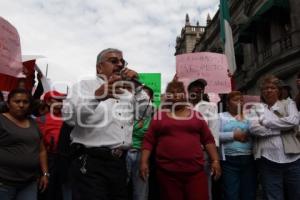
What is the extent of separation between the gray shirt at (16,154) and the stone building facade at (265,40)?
1187 cm

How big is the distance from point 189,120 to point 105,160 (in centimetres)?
102

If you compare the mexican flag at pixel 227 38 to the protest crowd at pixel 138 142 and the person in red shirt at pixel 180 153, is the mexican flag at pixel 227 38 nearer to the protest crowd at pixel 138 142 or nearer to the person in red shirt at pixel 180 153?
the protest crowd at pixel 138 142

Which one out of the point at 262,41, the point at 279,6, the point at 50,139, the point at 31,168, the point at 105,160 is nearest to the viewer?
the point at 105,160

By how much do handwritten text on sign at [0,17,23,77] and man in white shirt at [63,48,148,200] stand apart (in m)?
1.64

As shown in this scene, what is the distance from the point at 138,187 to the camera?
13.0ft

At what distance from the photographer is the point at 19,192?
318cm

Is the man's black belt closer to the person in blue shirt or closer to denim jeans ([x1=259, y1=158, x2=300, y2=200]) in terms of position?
the person in blue shirt

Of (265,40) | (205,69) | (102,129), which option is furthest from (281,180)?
(265,40)

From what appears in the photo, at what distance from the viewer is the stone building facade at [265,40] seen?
13859mm

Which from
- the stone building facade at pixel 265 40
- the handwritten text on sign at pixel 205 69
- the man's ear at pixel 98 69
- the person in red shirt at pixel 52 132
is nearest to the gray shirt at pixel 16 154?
the person in red shirt at pixel 52 132

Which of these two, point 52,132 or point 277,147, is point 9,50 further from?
point 277,147

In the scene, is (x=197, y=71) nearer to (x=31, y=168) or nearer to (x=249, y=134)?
(x=249, y=134)

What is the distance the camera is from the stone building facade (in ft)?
45.5

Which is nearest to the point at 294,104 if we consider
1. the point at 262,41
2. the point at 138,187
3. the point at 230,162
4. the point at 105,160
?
the point at 230,162
